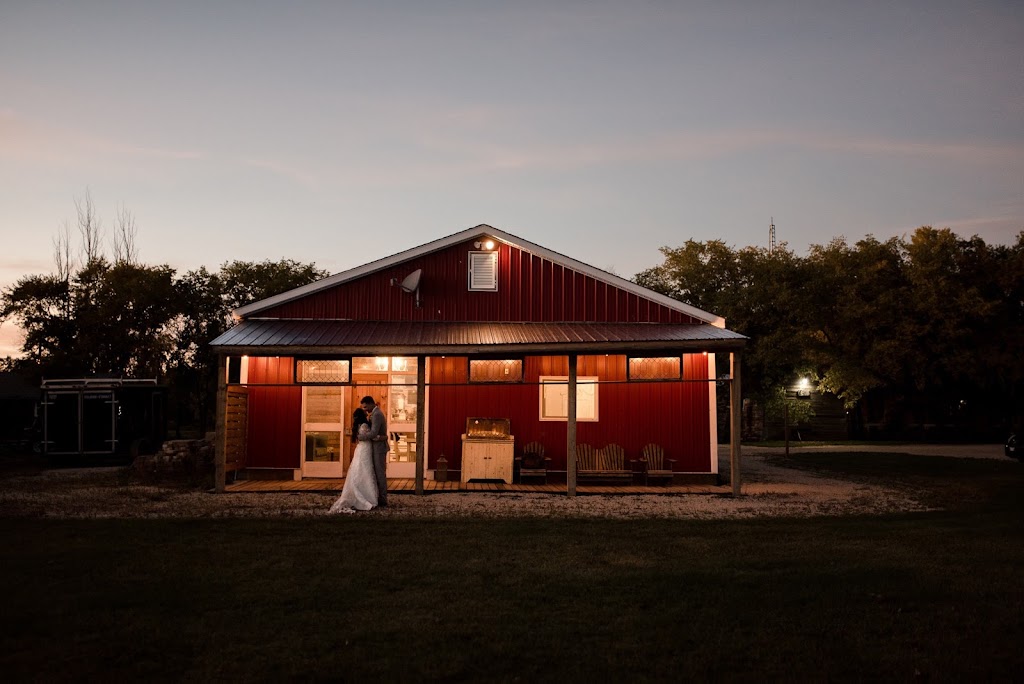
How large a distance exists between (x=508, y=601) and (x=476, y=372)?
1075 cm

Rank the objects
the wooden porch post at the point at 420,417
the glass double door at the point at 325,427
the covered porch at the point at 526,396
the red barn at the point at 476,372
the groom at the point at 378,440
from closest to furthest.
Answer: the groom at the point at 378,440
the wooden porch post at the point at 420,417
the covered porch at the point at 526,396
the red barn at the point at 476,372
the glass double door at the point at 325,427

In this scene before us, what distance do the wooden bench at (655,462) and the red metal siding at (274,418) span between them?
746cm

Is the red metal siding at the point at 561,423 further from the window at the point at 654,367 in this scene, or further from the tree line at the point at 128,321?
the tree line at the point at 128,321

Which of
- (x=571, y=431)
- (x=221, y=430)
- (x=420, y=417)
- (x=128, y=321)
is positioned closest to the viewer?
(x=420, y=417)

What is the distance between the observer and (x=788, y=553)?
32.1 feet

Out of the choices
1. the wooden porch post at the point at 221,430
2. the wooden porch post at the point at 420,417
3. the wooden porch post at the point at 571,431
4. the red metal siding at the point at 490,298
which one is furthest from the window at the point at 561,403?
the wooden porch post at the point at 221,430

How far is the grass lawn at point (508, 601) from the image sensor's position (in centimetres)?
580

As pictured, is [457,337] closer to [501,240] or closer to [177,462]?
[501,240]

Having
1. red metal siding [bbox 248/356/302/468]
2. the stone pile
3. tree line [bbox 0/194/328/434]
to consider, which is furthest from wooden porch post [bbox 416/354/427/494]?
tree line [bbox 0/194/328/434]

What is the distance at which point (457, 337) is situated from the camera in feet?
54.3

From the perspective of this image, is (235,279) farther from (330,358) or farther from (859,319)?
(859,319)

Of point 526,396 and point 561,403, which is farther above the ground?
point 526,396

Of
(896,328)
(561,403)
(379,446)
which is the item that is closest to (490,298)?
(561,403)

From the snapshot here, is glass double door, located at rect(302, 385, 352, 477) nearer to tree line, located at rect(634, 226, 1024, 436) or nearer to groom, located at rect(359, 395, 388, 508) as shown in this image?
groom, located at rect(359, 395, 388, 508)
